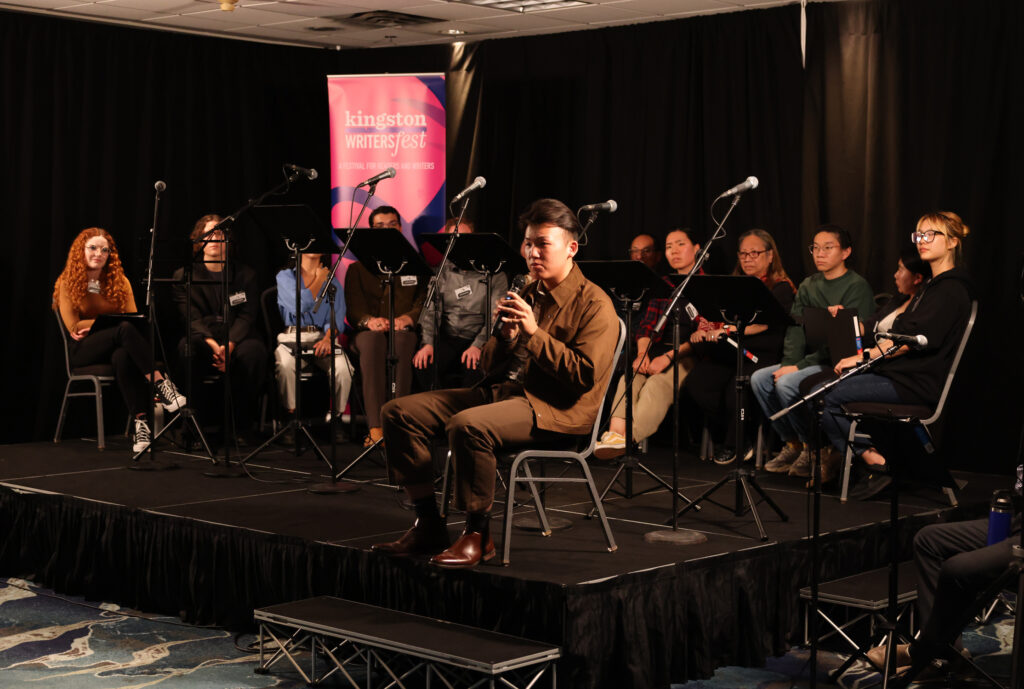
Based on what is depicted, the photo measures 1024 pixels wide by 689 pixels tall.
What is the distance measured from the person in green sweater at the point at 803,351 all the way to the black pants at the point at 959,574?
7.08ft

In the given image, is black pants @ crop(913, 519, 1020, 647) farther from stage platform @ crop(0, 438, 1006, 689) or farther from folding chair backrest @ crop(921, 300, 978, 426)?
folding chair backrest @ crop(921, 300, 978, 426)

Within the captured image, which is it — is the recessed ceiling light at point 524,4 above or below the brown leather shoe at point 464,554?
above

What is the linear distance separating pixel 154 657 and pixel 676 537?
186 centimetres

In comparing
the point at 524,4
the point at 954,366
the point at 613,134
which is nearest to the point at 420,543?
the point at 954,366

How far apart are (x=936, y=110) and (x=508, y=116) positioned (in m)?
2.95

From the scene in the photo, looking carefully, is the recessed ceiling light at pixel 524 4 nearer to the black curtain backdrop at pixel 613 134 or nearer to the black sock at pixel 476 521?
the black curtain backdrop at pixel 613 134

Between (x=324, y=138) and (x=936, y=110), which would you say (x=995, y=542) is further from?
(x=324, y=138)

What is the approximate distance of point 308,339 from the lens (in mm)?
7391

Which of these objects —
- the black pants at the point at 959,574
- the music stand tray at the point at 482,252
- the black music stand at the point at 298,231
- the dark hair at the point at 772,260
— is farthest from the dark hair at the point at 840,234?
the black pants at the point at 959,574

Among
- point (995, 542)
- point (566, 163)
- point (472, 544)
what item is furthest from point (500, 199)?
point (995, 542)

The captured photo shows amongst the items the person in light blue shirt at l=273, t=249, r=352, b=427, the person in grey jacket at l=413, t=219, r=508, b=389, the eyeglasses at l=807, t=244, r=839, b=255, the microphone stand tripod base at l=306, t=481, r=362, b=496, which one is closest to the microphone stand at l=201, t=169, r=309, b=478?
the microphone stand tripod base at l=306, t=481, r=362, b=496

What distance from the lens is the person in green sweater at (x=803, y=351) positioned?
615 cm

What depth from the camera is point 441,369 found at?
23.2 ft

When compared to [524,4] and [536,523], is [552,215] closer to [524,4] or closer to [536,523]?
[536,523]
